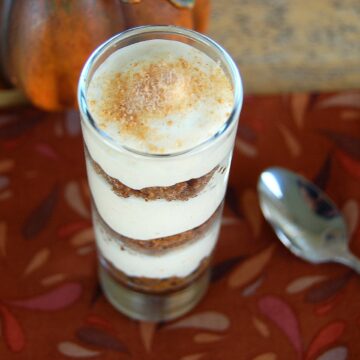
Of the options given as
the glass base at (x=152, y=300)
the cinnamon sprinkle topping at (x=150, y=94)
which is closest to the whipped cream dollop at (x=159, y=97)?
the cinnamon sprinkle topping at (x=150, y=94)

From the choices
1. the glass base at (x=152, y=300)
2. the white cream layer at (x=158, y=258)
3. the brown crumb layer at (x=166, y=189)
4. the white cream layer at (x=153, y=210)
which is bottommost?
the glass base at (x=152, y=300)

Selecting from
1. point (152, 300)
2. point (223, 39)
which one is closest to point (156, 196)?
point (152, 300)

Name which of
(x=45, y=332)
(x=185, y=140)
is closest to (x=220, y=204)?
(x=185, y=140)

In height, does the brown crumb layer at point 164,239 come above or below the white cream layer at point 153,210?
below

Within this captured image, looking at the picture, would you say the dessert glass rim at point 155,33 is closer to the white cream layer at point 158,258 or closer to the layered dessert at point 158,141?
the layered dessert at point 158,141

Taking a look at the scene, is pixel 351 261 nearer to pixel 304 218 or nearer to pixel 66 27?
pixel 304 218

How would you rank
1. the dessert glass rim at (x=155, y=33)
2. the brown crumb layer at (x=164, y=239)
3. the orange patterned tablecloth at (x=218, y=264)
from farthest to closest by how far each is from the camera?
1. the orange patterned tablecloth at (x=218, y=264)
2. the brown crumb layer at (x=164, y=239)
3. the dessert glass rim at (x=155, y=33)

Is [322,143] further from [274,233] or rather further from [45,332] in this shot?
[45,332]

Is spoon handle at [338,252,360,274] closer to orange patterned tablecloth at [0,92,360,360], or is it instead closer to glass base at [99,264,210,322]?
orange patterned tablecloth at [0,92,360,360]

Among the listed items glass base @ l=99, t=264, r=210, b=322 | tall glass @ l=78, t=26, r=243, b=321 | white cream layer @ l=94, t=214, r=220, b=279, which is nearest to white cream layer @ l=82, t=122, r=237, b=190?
tall glass @ l=78, t=26, r=243, b=321
